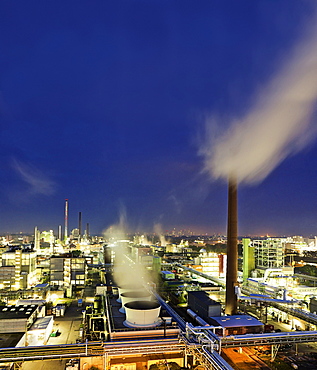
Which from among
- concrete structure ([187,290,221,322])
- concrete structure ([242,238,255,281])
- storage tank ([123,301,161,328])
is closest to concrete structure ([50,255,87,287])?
concrete structure ([187,290,221,322])

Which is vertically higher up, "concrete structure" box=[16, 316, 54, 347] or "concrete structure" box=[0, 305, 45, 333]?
"concrete structure" box=[0, 305, 45, 333]

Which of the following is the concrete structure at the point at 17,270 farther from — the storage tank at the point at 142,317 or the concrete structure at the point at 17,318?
the storage tank at the point at 142,317

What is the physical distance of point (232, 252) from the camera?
50.3ft

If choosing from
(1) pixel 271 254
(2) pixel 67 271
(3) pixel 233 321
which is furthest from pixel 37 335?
(1) pixel 271 254

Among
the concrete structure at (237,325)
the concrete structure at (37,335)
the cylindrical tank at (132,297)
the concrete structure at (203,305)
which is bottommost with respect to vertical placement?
the concrete structure at (37,335)

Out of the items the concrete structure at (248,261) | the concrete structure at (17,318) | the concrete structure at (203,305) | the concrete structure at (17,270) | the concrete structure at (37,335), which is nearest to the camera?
the concrete structure at (17,318)

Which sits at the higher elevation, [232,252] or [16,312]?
[232,252]

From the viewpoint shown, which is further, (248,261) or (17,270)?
(248,261)

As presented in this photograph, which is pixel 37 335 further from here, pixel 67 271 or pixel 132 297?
pixel 67 271

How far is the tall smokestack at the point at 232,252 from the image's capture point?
15.0 m

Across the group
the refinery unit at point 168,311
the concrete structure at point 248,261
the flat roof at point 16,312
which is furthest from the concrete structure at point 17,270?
the concrete structure at point 248,261

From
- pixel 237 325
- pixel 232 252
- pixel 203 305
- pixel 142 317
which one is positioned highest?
pixel 232 252

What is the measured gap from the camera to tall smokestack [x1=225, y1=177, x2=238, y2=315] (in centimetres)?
1500

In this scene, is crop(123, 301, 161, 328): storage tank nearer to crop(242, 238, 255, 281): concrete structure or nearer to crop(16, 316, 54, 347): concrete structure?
crop(16, 316, 54, 347): concrete structure
